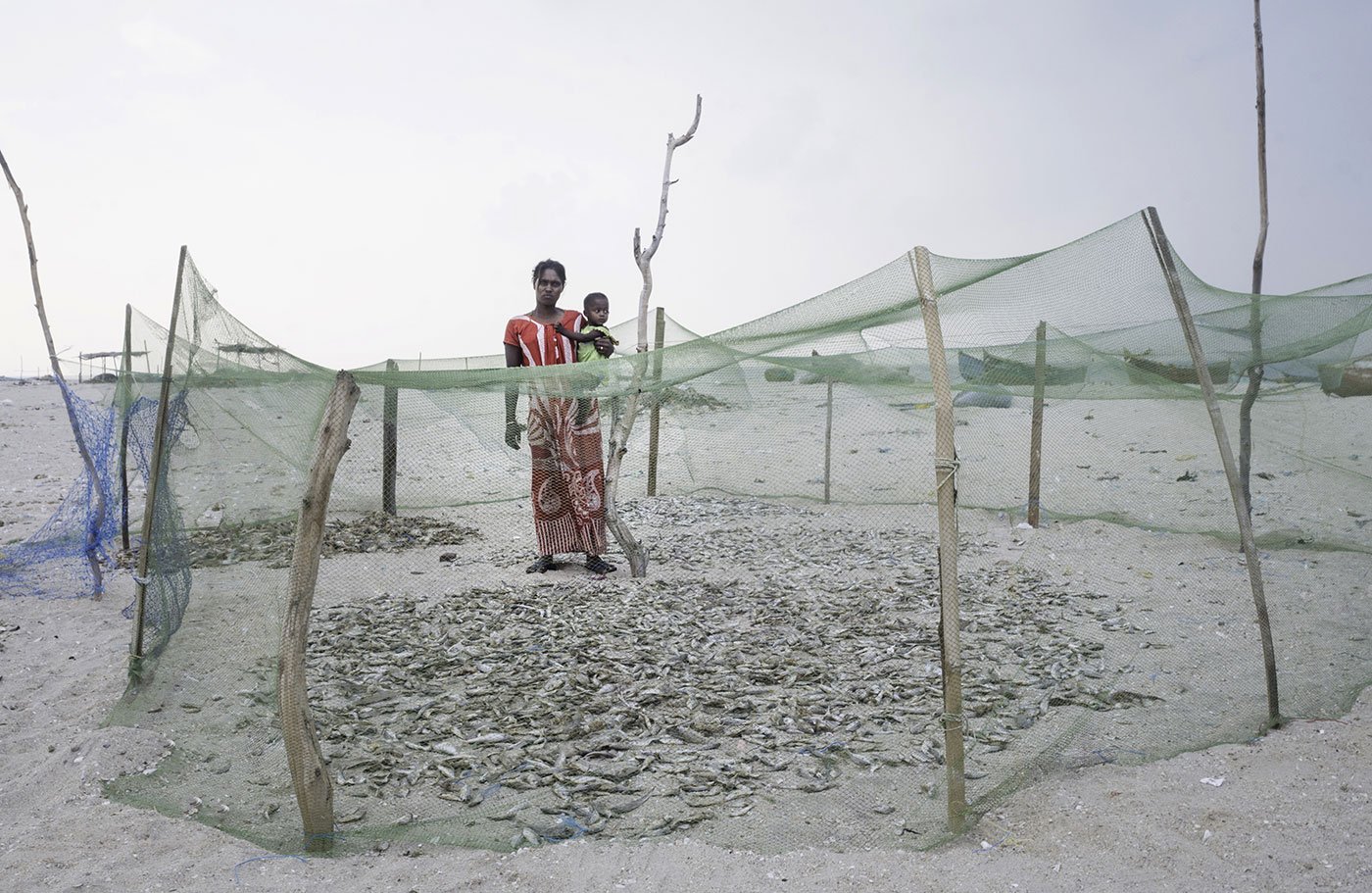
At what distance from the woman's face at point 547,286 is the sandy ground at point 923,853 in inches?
119

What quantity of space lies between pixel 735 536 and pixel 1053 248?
4.07m

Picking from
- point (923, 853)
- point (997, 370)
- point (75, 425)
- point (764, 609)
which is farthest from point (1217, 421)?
point (75, 425)

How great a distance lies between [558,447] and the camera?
16.8 feet

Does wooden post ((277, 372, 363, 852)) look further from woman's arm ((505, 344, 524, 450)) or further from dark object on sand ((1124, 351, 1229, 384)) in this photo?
dark object on sand ((1124, 351, 1229, 384))

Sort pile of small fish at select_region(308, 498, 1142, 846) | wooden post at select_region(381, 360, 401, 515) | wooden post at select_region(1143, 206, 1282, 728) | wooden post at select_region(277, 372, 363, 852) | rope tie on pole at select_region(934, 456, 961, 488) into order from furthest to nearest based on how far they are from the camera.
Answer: wooden post at select_region(381, 360, 401, 515) → wooden post at select_region(1143, 206, 1282, 728) → pile of small fish at select_region(308, 498, 1142, 846) → rope tie on pole at select_region(934, 456, 961, 488) → wooden post at select_region(277, 372, 363, 852)

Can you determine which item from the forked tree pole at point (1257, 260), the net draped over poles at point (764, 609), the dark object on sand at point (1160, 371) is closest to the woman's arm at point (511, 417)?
the net draped over poles at point (764, 609)

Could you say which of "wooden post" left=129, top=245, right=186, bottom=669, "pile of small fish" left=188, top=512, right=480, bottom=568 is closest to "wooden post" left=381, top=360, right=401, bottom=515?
"pile of small fish" left=188, top=512, right=480, bottom=568

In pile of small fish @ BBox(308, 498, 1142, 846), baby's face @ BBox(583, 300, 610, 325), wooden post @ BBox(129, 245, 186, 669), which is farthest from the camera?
baby's face @ BBox(583, 300, 610, 325)

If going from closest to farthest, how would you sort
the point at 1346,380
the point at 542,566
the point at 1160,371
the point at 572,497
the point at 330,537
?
1. the point at 1160,371
2. the point at 1346,380
3. the point at 572,497
4. the point at 542,566
5. the point at 330,537

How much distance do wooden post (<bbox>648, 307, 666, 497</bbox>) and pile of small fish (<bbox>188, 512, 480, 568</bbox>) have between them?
1530 mm

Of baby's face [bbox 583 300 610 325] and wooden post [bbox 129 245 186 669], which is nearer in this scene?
wooden post [bbox 129 245 186 669]

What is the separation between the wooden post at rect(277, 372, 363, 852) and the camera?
2.54 metres

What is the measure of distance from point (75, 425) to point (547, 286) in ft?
9.79

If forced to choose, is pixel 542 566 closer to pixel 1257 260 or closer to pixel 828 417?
pixel 828 417
